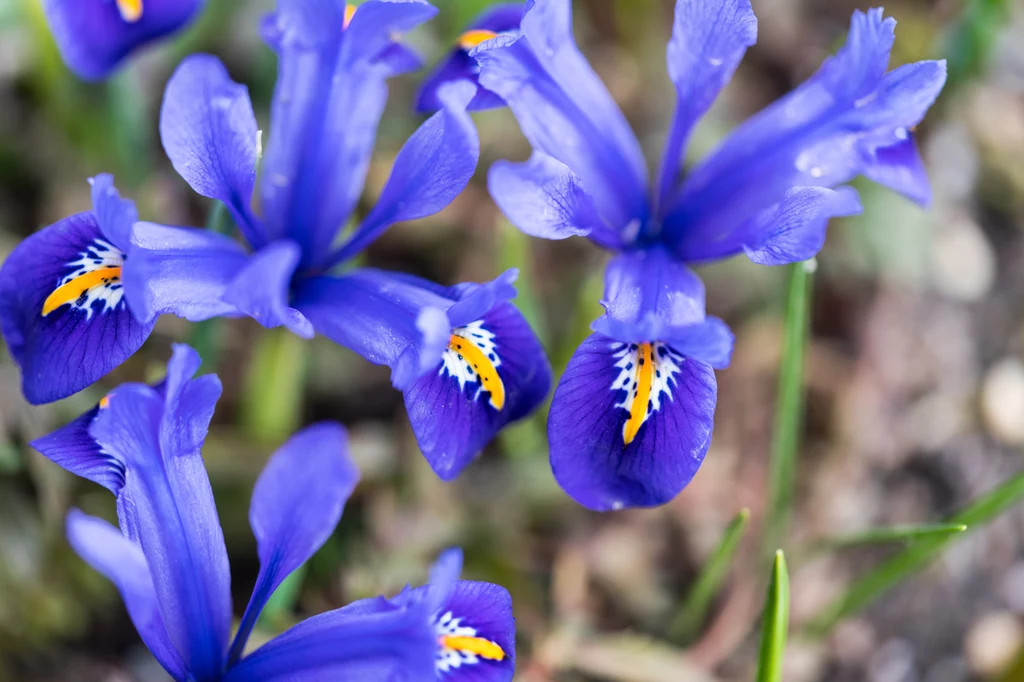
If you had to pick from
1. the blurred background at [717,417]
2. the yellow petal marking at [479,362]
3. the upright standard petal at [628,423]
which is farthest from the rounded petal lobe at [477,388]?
the blurred background at [717,417]

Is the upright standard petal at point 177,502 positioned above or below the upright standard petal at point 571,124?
below

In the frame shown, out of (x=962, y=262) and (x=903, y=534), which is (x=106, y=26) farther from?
(x=962, y=262)

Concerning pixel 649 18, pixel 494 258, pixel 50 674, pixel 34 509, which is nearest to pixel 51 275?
pixel 34 509

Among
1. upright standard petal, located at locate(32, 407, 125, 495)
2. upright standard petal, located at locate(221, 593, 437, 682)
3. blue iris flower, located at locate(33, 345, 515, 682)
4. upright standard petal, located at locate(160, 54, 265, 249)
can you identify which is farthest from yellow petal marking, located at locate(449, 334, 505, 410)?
upright standard petal, located at locate(32, 407, 125, 495)

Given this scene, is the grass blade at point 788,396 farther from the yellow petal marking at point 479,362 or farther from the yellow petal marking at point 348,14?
the yellow petal marking at point 348,14

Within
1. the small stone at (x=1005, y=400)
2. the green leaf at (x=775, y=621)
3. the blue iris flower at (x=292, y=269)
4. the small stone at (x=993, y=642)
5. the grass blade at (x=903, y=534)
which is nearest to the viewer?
the green leaf at (x=775, y=621)

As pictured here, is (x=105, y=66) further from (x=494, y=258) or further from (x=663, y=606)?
(x=663, y=606)
